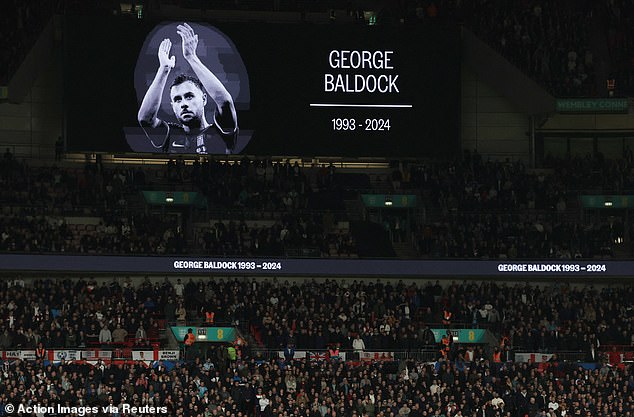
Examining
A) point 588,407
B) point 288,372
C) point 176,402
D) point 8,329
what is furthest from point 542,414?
point 8,329

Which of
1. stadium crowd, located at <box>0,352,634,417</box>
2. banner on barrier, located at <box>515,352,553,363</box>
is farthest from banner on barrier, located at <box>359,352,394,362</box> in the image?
banner on barrier, located at <box>515,352,553,363</box>

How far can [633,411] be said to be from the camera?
40625 mm

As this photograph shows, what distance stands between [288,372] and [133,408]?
4.87 meters

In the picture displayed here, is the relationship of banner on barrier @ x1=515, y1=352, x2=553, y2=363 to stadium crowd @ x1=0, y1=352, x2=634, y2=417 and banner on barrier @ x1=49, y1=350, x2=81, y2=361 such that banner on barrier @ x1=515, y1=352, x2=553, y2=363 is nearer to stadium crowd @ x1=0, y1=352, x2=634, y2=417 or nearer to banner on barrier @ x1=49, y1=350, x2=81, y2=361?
stadium crowd @ x1=0, y1=352, x2=634, y2=417

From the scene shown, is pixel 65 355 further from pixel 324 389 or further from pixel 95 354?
pixel 324 389

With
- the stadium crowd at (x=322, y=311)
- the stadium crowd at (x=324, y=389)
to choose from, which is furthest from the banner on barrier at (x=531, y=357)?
the stadium crowd at (x=324, y=389)

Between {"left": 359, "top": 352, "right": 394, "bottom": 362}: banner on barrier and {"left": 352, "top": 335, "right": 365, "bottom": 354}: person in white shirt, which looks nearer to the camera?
{"left": 359, "top": 352, "right": 394, "bottom": 362}: banner on barrier

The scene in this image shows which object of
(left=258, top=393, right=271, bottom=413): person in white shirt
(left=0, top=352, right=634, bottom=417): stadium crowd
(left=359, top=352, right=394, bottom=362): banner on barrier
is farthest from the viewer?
(left=359, top=352, right=394, bottom=362): banner on barrier

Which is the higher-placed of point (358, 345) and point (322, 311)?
point (322, 311)

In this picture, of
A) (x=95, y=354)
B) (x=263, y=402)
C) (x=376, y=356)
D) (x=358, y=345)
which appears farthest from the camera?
(x=358, y=345)

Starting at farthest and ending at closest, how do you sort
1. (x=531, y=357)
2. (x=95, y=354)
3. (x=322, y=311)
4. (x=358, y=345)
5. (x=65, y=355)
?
(x=322, y=311) → (x=531, y=357) → (x=358, y=345) → (x=95, y=354) → (x=65, y=355)

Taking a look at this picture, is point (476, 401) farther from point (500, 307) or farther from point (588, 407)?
point (500, 307)

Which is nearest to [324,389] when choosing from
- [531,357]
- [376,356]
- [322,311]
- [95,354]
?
[376,356]

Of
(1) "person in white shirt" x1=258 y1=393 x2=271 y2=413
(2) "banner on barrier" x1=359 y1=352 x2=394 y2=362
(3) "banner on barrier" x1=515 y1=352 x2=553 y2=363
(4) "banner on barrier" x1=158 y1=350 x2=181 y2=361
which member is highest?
(4) "banner on barrier" x1=158 y1=350 x2=181 y2=361
